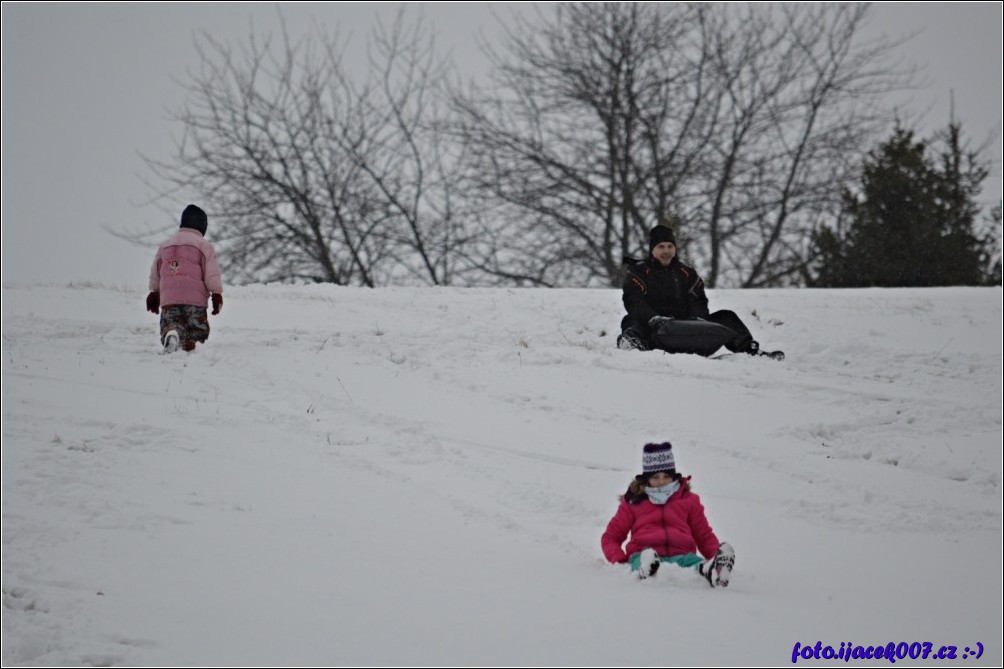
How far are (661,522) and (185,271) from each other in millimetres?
6296

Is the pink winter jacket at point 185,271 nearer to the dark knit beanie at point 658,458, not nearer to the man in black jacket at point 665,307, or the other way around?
the man in black jacket at point 665,307

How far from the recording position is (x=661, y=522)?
18.2 ft

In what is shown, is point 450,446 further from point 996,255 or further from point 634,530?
point 996,255

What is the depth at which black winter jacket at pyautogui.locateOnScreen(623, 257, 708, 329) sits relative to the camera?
1082 cm

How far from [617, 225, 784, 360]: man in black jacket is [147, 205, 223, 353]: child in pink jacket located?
14.1ft

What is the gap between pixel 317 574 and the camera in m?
5.03

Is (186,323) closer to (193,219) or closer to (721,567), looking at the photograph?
(193,219)

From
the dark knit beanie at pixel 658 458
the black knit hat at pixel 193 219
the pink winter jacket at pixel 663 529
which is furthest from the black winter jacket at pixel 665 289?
the pink winter jacket at pixel 663 529

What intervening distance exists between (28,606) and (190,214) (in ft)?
21.2

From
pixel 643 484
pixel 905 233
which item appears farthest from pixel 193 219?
pixel 905 233

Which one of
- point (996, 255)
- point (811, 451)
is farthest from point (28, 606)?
point (996, 255)

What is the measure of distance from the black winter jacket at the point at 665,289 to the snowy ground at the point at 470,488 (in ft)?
2.54

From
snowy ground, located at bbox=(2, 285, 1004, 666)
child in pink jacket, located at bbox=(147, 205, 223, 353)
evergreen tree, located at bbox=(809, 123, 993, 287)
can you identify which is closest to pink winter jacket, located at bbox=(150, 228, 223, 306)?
child in pink jacket, located at bbox=(147, 205, 223, 353)

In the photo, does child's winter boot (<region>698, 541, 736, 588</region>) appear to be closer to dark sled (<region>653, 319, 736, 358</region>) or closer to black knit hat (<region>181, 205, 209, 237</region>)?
dark sled (<region>653, 319, 736, 358</region>)
